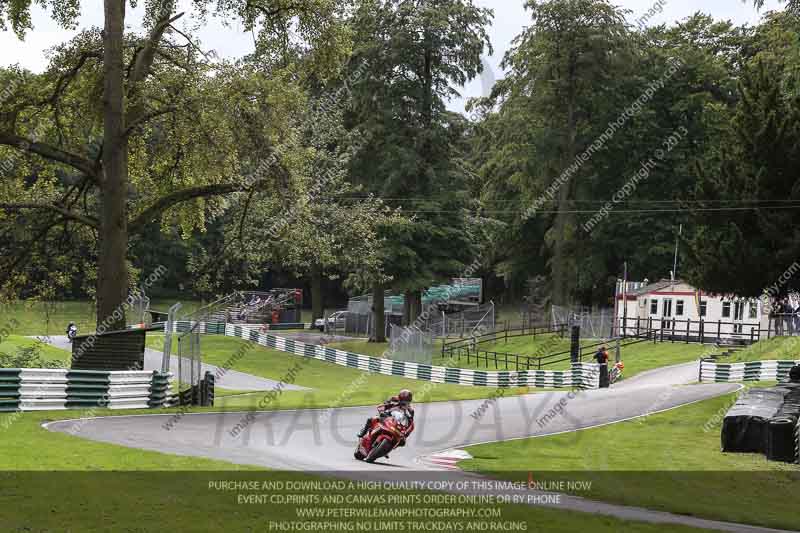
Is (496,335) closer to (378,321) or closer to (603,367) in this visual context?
(378,321)

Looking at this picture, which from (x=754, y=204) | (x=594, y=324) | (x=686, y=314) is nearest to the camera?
(x=754, y=204)

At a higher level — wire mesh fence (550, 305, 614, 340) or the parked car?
wire mesh fence (550, 305, 614, 340)

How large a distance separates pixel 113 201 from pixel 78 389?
5976mm

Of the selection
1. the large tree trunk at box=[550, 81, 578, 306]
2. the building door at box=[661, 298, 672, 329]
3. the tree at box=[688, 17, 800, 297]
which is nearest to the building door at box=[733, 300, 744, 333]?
the building door at box=[661, 298, 672, 329]

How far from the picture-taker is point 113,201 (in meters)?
25.3

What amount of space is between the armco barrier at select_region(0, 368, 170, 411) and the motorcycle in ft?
25.9

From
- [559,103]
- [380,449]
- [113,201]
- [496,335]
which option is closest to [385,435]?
[380,449]

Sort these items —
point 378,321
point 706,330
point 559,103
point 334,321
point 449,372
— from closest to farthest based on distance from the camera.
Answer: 1. point 449,372
2. point 706,330
3. point 378,321
4. point 559,103
5. point 334,321

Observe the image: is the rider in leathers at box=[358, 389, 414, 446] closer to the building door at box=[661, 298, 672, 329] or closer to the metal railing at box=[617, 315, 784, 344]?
the metal railing at box=[617, 315, 784, 344]

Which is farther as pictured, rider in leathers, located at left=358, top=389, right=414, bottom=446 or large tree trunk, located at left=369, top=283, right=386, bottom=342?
large tree trunk, located at left=369, top=283, right=386, bottom=342

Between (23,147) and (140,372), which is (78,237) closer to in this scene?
(23,147)

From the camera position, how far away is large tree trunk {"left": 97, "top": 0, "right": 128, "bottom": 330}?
24797 millimetres

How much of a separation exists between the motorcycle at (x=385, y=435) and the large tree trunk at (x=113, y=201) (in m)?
10.8

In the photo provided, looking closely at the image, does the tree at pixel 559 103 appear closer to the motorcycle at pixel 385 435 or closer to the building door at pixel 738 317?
the building door at pixel 738 317
